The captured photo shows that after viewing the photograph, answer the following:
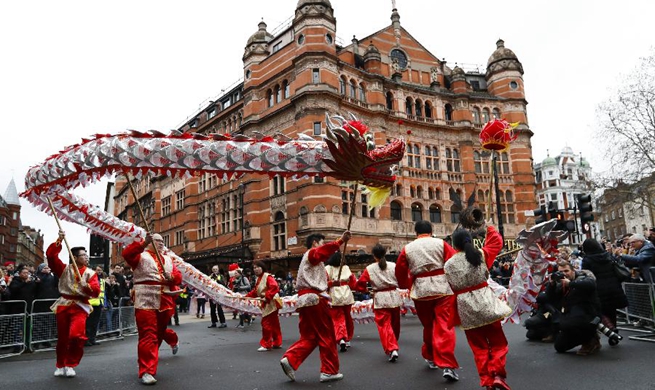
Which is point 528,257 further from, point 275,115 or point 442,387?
point 275,115

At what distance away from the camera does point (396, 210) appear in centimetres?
→ 3259

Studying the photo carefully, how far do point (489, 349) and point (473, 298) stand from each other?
59cm

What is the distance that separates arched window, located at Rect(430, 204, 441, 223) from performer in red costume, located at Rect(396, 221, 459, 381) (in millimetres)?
28502

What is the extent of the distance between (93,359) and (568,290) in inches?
331

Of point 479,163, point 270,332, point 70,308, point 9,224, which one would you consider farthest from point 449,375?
point 9,224

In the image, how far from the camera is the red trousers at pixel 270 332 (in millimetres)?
9344

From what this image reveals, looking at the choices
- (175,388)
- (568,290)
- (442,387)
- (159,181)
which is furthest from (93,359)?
(159,181)

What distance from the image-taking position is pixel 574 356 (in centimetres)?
683

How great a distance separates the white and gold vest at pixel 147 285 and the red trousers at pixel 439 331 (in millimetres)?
3721

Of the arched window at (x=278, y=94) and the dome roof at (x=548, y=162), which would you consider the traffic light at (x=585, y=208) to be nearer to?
the arched window at (x=278, y=94)

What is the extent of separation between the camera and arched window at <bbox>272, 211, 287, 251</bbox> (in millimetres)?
29859

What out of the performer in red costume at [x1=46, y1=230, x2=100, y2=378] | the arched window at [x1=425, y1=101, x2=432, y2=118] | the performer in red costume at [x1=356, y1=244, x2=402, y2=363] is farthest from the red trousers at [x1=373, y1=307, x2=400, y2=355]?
the arched window at [x1=425, y1=101, x2=432, y2=118]

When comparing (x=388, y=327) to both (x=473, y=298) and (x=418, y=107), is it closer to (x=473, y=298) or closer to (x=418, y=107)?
(x=473, y=298)

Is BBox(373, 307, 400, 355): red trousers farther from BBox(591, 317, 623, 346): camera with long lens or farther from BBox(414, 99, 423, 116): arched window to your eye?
BBox(414, 99, 423, 116): arched window
